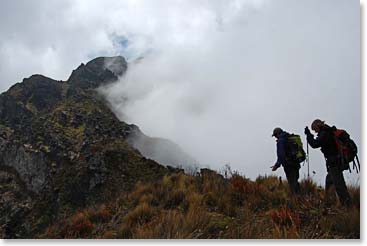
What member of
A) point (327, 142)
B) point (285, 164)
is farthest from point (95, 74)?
point (327, 142)

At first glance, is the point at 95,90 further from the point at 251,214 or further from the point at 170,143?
the point at 251,214

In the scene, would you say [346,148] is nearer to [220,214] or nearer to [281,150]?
[281,150]

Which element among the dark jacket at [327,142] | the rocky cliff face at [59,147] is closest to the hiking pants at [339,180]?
the dark jacket at [327,142]

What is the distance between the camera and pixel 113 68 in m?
97.8

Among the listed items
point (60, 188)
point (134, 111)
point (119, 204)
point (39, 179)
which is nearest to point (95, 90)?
point (134, 111)

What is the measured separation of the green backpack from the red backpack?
1146 mm

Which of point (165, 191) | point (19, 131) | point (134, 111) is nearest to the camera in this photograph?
point (165, 191)

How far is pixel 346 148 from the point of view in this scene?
487 cm

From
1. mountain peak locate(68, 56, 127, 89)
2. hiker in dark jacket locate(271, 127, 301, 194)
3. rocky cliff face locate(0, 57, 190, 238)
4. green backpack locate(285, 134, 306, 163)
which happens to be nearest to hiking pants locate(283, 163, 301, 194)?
hiker in dark jacket locate(271, 127, 301, 194)

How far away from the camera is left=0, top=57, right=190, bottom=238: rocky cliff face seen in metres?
27.4

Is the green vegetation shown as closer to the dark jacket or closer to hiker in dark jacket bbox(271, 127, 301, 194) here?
hiker in dark jacket bbox(271, 127, 301, 194)

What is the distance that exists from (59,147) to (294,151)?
56.0 meters

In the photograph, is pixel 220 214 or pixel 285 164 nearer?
pixel 220 214

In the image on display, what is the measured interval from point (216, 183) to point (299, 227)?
114 inches
